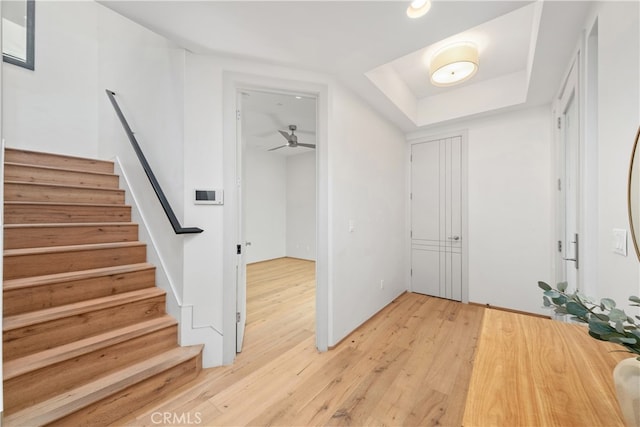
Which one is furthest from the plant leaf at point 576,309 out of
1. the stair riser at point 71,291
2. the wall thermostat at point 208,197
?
the stair riser at point 71,291

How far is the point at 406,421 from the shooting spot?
1462 millimetres

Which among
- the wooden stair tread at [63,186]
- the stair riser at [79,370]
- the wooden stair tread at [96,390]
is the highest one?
the wooden stair tread at [63,186]

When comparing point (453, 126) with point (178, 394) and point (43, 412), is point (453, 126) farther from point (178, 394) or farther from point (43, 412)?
point (43, 412)

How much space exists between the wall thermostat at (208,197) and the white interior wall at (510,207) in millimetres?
3145

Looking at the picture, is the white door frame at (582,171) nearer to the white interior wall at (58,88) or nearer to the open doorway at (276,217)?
the open doorway at (276,217)

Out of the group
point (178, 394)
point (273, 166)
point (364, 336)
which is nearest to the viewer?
point (178, 394)

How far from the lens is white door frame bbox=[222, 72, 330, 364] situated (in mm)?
1974

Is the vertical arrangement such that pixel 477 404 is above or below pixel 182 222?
below

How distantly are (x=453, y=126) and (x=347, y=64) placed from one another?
2125 millimetres

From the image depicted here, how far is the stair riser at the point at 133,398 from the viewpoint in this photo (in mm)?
1370

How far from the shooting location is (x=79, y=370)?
1.49 m

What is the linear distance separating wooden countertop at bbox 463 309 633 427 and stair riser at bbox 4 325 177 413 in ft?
6.75

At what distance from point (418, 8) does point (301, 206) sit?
4.99 m

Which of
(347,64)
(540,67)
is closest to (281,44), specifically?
(347,64)
